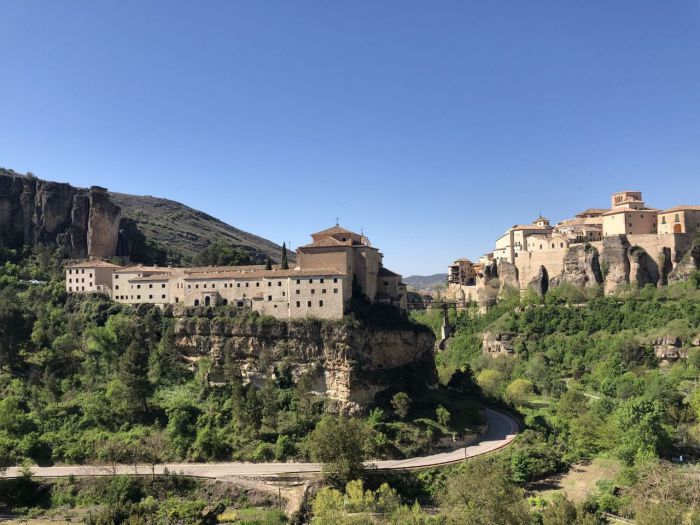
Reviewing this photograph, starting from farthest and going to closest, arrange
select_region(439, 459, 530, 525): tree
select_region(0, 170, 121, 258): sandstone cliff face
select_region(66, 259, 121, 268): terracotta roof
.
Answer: select_region(0, 170, 121, 258): sandstone cliff face < select_region(66, 259, 121, 268): terracotta roof < select_region(439, 459, 530, 525): tree

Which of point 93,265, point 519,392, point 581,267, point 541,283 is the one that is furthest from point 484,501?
point 541,283

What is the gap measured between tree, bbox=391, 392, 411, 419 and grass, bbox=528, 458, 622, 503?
376 inches

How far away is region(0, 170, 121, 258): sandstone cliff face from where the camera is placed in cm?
7200

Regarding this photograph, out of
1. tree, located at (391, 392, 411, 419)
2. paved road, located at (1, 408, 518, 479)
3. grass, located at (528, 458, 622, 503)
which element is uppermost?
tree, located at (391, 392, 411, 419)

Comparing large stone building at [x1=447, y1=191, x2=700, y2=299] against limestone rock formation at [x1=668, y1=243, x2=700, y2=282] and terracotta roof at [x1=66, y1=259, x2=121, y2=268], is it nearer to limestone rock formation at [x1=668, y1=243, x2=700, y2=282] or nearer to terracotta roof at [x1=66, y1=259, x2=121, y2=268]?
limestone rock formation at [x1=668, y1=243, x2=700, y2=282]

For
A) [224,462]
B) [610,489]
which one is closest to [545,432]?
[610,489]

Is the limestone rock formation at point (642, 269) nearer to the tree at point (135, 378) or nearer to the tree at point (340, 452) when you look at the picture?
the tree at point (340, 452)

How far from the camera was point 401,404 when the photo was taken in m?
42.6

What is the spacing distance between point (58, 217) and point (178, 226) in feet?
205

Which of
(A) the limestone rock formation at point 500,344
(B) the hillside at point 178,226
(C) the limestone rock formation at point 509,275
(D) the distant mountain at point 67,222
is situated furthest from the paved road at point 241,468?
(B) the hillside at point 178,226

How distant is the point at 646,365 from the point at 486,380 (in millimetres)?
15451

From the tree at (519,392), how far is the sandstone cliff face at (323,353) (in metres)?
11.4

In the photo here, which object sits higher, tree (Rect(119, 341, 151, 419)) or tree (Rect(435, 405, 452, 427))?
tree (Rect(119, 341, 151, 419))

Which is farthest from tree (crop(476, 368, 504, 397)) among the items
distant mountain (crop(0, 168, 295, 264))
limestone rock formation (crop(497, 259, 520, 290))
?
distant mountain (crop(0, 168, 295, 264))
